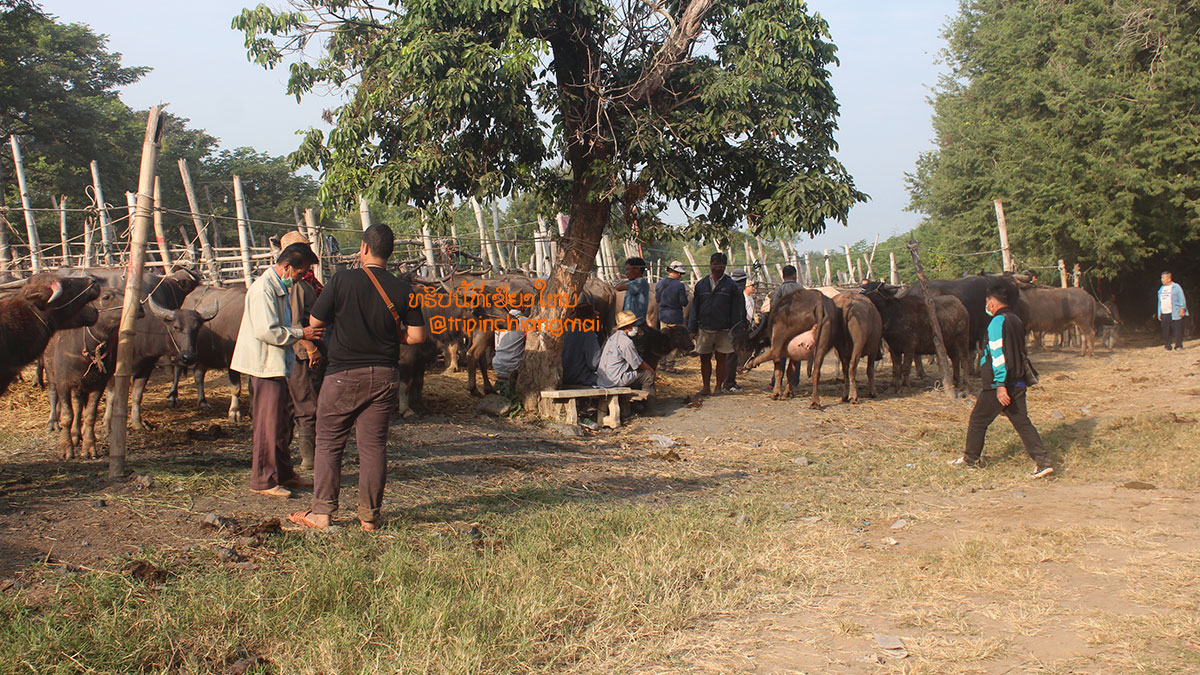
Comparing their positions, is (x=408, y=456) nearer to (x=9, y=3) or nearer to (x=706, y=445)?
(x=706, y=445)

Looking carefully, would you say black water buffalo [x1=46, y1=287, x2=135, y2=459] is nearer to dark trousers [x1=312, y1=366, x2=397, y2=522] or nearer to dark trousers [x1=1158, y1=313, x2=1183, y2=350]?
dark trousers [x1=312, y1=366, x2=397, y2=522]

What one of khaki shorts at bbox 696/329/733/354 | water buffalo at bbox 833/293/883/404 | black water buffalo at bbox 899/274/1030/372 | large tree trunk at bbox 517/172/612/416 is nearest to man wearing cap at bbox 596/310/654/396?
large tree trunk at bbox 517/172/612/416

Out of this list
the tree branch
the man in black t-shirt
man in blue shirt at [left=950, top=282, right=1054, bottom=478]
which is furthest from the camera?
the tree branch

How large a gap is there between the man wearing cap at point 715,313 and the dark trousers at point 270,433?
651 cm

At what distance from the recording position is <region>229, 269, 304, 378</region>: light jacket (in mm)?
5801

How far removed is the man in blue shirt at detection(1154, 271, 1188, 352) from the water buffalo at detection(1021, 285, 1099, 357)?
136 cm

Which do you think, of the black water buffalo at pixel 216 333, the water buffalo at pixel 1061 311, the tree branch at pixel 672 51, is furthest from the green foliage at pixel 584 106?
the water buffalo at pixel 1061 311

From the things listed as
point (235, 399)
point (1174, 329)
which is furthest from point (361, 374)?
point (1174, 329)

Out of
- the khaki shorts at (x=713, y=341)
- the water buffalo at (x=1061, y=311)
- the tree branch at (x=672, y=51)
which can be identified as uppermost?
the tree branch at (x=672, y=51)

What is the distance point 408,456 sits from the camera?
7.52 meters

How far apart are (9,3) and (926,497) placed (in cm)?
2356

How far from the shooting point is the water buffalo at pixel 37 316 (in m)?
6.02

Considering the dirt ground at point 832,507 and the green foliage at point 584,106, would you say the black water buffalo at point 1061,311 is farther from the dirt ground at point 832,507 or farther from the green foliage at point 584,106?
the green foliage at point 584,106

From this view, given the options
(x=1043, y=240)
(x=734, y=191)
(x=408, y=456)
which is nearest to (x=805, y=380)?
(x=734, y=191)
